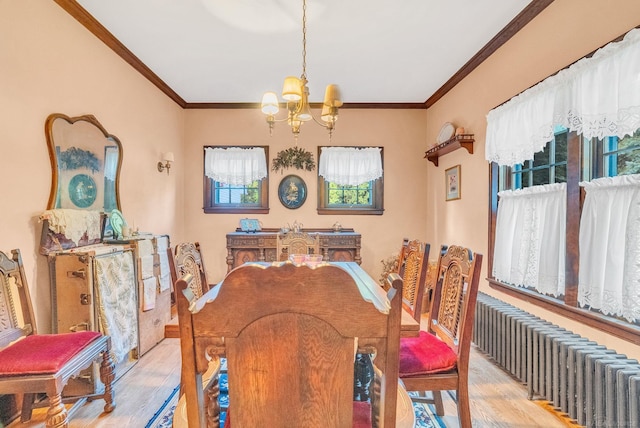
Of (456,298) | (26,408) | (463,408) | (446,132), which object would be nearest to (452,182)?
(446,132)

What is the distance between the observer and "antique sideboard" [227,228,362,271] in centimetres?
425

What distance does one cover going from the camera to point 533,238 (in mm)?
2398

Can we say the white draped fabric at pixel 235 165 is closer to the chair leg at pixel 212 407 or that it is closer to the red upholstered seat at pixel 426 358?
the red upholstered seat at pixel 426 358

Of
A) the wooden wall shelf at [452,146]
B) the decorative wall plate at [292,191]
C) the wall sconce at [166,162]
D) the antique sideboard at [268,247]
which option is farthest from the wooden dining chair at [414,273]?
the wall sconce at [166,162]

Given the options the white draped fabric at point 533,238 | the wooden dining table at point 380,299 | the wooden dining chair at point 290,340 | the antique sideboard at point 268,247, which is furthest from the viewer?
the antique sideboard at point 268,247

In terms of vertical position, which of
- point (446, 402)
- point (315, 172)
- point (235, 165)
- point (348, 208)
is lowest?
point (446, 402)

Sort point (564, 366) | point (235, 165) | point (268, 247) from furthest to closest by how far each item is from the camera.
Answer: point (235, 165) → point (268, 247) → point (564, 366)

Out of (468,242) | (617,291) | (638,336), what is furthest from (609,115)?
(468,242)

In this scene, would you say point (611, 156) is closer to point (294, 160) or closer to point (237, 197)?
point (294, 160)

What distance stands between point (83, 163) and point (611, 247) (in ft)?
11.9

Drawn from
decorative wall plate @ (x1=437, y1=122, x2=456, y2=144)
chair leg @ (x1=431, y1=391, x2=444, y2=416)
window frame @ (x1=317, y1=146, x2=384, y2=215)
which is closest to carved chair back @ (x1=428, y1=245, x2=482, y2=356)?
chair leg @ (x1=431, y1=391, x2=444, y2=416)

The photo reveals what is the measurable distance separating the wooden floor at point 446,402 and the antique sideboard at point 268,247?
177 centimetres

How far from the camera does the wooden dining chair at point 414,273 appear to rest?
1.91 meters

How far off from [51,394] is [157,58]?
3.03 meters
